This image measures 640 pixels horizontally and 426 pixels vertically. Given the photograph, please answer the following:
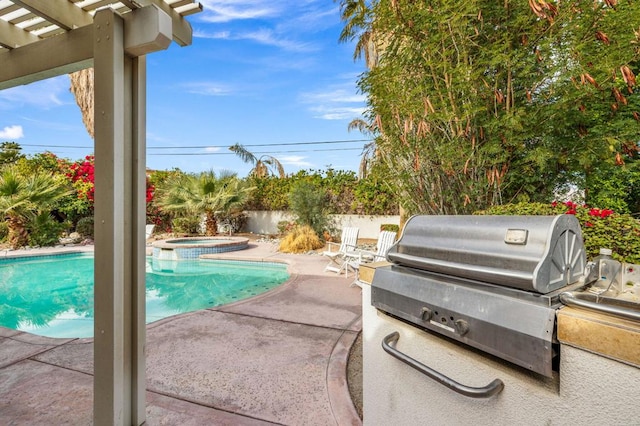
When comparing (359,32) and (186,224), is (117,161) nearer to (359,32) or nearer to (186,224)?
(359,32)

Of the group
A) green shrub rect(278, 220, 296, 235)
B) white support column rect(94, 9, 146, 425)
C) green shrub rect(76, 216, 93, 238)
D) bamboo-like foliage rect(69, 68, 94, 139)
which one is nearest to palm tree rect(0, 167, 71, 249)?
green shrub rect(76, 216, 93, 238)

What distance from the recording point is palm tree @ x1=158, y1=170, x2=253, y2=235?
12.0m

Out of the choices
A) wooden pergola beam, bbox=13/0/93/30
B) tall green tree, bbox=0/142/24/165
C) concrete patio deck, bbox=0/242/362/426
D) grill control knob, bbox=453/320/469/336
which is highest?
tall green tree, bbox=0/142/24/165

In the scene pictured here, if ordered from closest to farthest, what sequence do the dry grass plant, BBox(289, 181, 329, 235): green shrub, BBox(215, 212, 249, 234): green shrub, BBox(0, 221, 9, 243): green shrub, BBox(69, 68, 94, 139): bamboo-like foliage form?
the dry grass plant, BBox(0, 221, 9, 243): green shrub, BBox(289, 181, 329, 235): green shrub, BBox(69, 68, 94, 139): bamboo-like foliage, BBox(215, 212, 249, 234): green shrub

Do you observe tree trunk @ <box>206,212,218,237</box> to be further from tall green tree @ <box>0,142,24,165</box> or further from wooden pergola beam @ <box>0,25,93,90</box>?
wooden pergola beam @ <box>0,25,93,90</box>

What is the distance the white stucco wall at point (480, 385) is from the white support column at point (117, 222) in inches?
53.0

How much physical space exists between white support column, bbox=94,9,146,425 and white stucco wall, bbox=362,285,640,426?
1347mm

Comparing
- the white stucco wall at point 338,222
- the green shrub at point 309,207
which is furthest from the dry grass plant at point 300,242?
the white stucco wall at point 338,222

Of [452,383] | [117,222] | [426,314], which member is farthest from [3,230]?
[452,383]

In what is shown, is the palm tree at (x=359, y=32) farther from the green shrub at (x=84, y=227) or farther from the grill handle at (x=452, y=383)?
the green shrub at (x=84, y=227)

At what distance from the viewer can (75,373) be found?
254cm

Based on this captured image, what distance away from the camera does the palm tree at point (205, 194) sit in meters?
12.0

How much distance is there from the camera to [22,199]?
377 inches

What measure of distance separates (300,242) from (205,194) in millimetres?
4671
